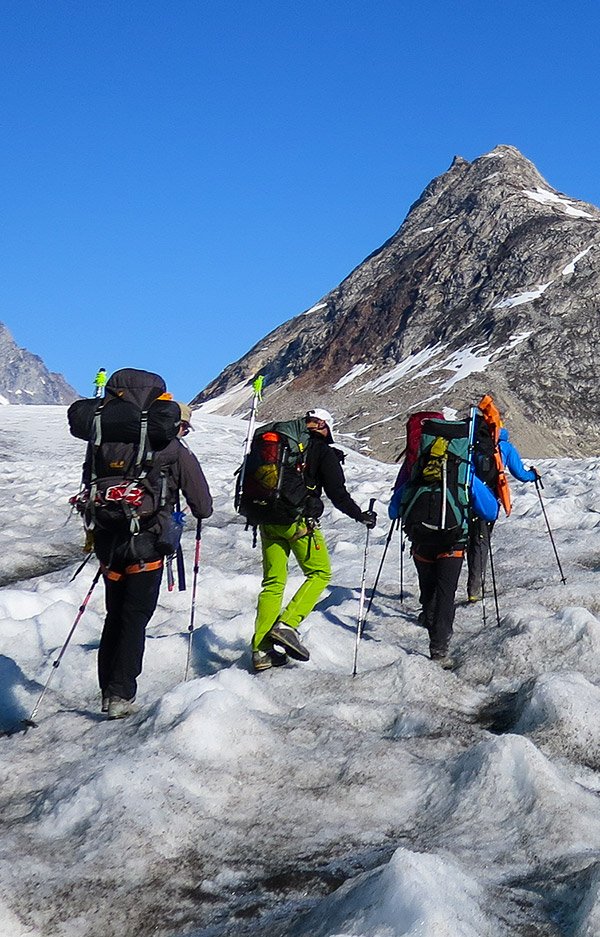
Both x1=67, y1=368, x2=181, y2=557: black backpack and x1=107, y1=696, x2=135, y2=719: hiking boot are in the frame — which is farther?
x1=67, y1=368, x2=181, y2=557: black backpack

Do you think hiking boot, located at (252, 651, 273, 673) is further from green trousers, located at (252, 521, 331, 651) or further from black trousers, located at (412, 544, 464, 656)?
black trousers, located at (412, 544, 464, 656)

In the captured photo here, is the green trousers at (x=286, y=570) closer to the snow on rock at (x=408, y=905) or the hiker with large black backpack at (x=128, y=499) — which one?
the hiker with large black backpack at (x=128, y=499)

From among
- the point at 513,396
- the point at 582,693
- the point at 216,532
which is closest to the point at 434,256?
the point at 513,396

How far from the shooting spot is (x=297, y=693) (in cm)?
620

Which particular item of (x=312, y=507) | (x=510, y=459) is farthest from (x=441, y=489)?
(x=510, y=459)

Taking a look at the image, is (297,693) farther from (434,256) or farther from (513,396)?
(434,256)

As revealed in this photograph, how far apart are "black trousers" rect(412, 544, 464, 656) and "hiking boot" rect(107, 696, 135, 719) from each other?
3.00 m

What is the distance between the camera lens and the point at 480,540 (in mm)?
10180

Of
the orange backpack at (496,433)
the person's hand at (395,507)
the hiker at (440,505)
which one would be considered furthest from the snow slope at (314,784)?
the orange backpack at (496,433)

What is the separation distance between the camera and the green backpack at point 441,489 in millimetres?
7805

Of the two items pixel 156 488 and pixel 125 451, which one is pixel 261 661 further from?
pixel 125 451

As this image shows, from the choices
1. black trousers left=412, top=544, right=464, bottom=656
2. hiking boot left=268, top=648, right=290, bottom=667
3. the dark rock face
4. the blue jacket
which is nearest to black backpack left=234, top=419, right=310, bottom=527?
hiking boot left=268, top=648, right=290, bottom=667

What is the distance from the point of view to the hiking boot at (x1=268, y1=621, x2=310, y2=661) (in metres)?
6.75

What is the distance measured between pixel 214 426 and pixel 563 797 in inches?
2000
